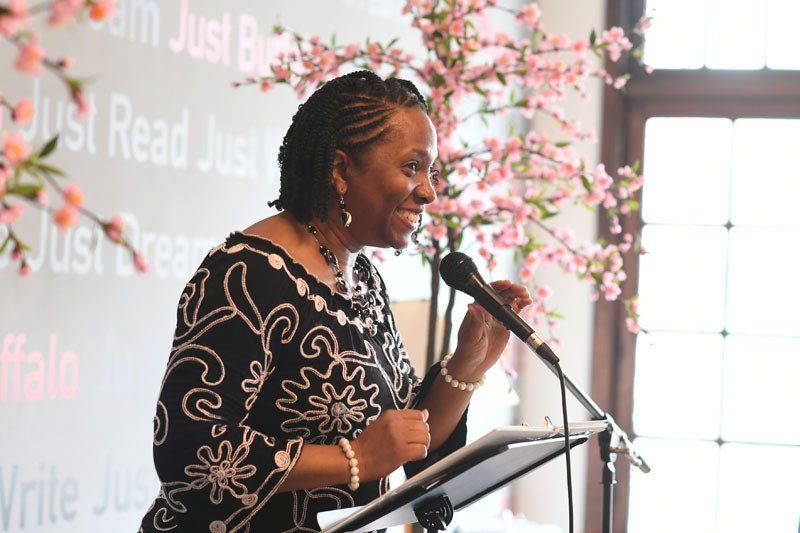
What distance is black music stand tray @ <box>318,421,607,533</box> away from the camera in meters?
1.33

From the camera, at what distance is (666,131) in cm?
501

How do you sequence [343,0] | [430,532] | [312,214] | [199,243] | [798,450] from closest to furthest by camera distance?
[430,532], [312,214], [199,243], [343,0], [798,450]

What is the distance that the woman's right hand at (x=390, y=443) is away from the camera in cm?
149

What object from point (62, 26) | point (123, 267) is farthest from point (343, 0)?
point (62, 26)

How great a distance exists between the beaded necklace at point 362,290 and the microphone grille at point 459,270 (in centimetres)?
15

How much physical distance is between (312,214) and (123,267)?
2.47 ft

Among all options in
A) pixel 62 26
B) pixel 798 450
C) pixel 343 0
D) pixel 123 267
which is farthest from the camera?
pixel 798 450

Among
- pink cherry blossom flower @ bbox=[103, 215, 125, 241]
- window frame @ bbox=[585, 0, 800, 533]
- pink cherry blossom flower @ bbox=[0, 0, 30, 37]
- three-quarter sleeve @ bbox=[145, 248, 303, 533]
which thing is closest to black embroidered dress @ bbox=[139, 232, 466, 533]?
three-quarter sleeve @ bbox=[145, 248, 303, 533]

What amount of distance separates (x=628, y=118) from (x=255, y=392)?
3785 mm

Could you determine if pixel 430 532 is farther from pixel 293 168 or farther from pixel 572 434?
pixel 293 168

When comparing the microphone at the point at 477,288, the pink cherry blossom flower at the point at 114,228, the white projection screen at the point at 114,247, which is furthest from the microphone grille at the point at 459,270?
the pink cherry blossom flower at the point at 114,228

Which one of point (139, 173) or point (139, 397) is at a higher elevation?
point (139, 173)

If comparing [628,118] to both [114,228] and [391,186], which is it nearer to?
[391,186]

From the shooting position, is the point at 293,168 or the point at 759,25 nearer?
the point at 293,168
